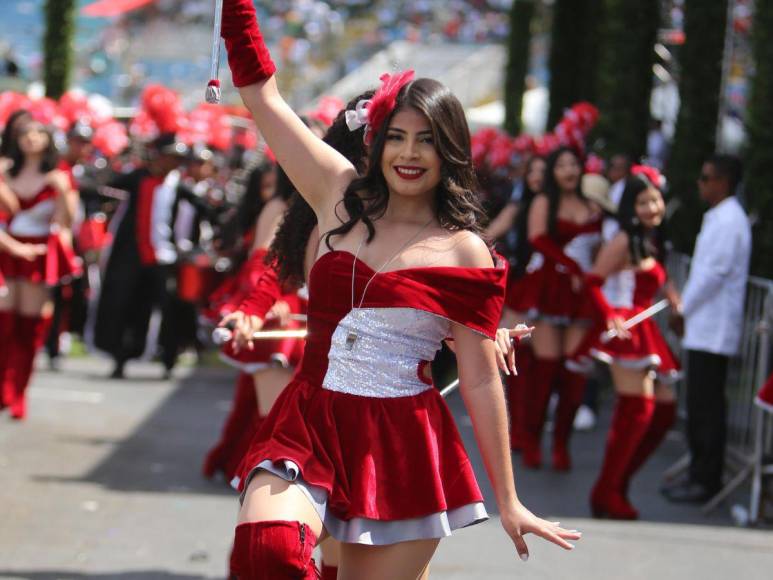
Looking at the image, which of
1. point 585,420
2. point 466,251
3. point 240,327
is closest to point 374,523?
point 466,251

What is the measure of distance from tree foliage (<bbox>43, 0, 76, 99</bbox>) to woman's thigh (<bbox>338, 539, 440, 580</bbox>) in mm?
17362

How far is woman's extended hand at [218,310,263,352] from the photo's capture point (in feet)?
14.0

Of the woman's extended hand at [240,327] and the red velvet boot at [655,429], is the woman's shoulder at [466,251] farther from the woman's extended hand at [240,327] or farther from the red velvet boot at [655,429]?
the red velvet boot at [655,429]

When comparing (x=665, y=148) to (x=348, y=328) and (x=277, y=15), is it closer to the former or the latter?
(x=348, y=328)

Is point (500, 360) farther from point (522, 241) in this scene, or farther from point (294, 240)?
point (522, 241)

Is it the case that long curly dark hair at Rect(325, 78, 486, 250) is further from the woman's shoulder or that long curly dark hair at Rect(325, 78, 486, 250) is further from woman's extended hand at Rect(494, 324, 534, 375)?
woman's extended hand at Rect(494, 324, 534, 375)

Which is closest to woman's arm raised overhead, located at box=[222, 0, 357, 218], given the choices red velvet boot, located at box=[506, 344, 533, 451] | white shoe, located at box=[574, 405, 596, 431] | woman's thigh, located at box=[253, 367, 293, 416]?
woman's thigh, located at box=[253, 367, 293, 416]

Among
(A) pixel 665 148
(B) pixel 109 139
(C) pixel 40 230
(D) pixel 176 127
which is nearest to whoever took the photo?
(C) pixel 40 230

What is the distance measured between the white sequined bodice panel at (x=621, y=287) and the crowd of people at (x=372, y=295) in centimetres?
1

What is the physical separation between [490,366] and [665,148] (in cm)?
1428

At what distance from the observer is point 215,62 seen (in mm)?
3861

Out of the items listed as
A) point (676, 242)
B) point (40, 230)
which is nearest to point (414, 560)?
point (40, 230)

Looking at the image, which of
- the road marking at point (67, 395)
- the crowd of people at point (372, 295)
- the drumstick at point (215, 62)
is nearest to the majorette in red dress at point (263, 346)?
the crowd of people at point (372, 295)

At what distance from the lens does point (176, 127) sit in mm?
11773
